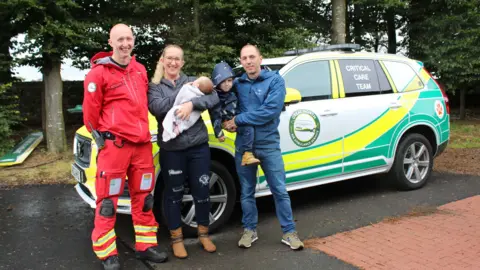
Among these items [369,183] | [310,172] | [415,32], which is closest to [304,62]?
[310,172]

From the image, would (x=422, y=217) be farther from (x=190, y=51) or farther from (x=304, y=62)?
(x=190, y=51)

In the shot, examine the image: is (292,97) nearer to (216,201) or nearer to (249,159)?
(249,159)

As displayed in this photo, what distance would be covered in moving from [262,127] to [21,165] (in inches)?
244

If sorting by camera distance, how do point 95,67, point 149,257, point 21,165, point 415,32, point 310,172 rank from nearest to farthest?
point 95,67 → point 149,257 → point 310,172 → point 21,165 → point 415,32

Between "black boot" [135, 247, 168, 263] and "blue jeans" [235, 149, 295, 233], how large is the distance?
0.88 metres

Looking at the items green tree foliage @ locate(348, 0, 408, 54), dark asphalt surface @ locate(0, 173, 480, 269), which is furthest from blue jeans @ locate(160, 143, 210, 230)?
green tree foliage @ locate(348, 0, 408, 54)

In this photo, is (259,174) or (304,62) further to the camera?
(304,62)

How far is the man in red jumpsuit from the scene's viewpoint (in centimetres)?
348

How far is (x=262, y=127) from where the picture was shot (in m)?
3.92

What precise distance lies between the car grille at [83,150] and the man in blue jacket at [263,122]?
1485 millimetres

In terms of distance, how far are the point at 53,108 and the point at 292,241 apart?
712cm

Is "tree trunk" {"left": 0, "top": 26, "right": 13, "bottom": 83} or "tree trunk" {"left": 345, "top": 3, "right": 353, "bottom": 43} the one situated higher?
"tree trunk" {"left": 345, "top": 3, "right": 353, "bottom": 43}

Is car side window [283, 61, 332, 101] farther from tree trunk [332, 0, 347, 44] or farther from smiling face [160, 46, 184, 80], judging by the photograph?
tree trunk [332, 0, 347, 44]

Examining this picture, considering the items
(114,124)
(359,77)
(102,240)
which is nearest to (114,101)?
(114,124)
